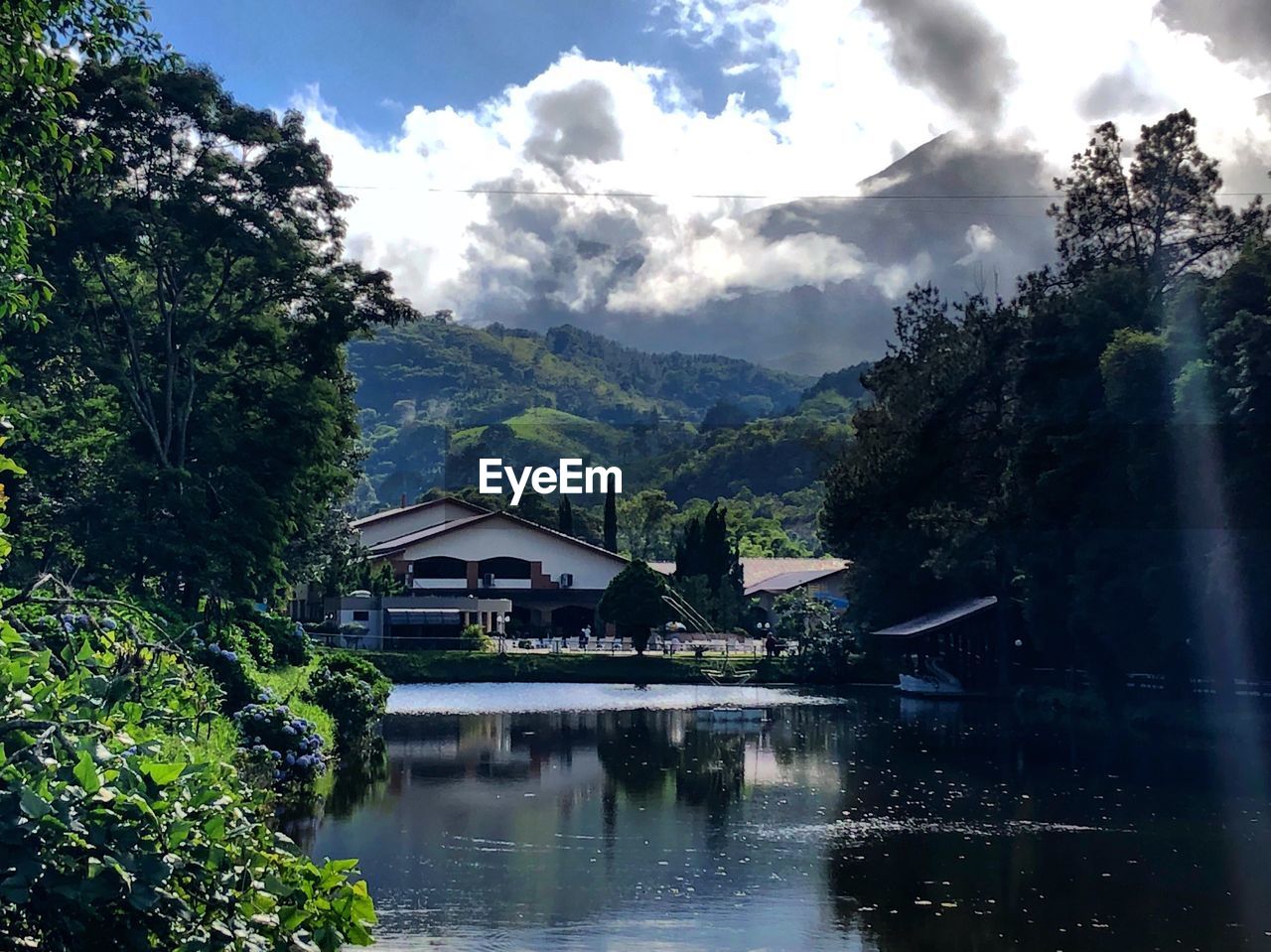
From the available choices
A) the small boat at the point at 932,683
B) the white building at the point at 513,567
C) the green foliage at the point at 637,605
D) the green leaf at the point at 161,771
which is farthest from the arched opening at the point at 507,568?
the green leaf at the point at 161,771

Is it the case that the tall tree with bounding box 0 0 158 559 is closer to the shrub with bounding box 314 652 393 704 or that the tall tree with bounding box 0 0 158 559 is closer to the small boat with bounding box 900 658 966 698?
the shrub with bounding box 314 652 393 704

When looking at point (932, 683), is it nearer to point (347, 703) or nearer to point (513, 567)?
point (347, 703)

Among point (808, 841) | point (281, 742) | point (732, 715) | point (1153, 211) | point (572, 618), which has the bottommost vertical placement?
point (808, 841)

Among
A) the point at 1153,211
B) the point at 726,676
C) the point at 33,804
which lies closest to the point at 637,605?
the point at 726,676

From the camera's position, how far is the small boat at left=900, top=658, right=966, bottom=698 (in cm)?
4097

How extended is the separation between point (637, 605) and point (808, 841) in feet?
114

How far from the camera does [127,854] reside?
5145 mm

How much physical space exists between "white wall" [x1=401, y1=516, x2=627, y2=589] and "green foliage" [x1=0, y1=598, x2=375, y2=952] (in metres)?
58.6

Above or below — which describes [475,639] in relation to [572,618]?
below

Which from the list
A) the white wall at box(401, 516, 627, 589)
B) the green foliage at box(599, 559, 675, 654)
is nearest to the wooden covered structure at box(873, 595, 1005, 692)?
the green foliage at box(599, 559, 675, 654)

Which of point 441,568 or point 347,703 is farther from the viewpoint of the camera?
point 441,568

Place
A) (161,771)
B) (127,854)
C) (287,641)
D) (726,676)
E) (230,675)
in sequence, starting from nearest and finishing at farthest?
1. (127,854)
2. (161,771)
3. (230,675)
4. (287,641)
5. (726,676)

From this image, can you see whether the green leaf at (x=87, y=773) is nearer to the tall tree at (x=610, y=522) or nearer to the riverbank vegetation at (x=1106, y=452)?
the riverbank vegetation at (x=1106, y=452)

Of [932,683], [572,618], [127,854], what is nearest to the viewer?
[127,854]
